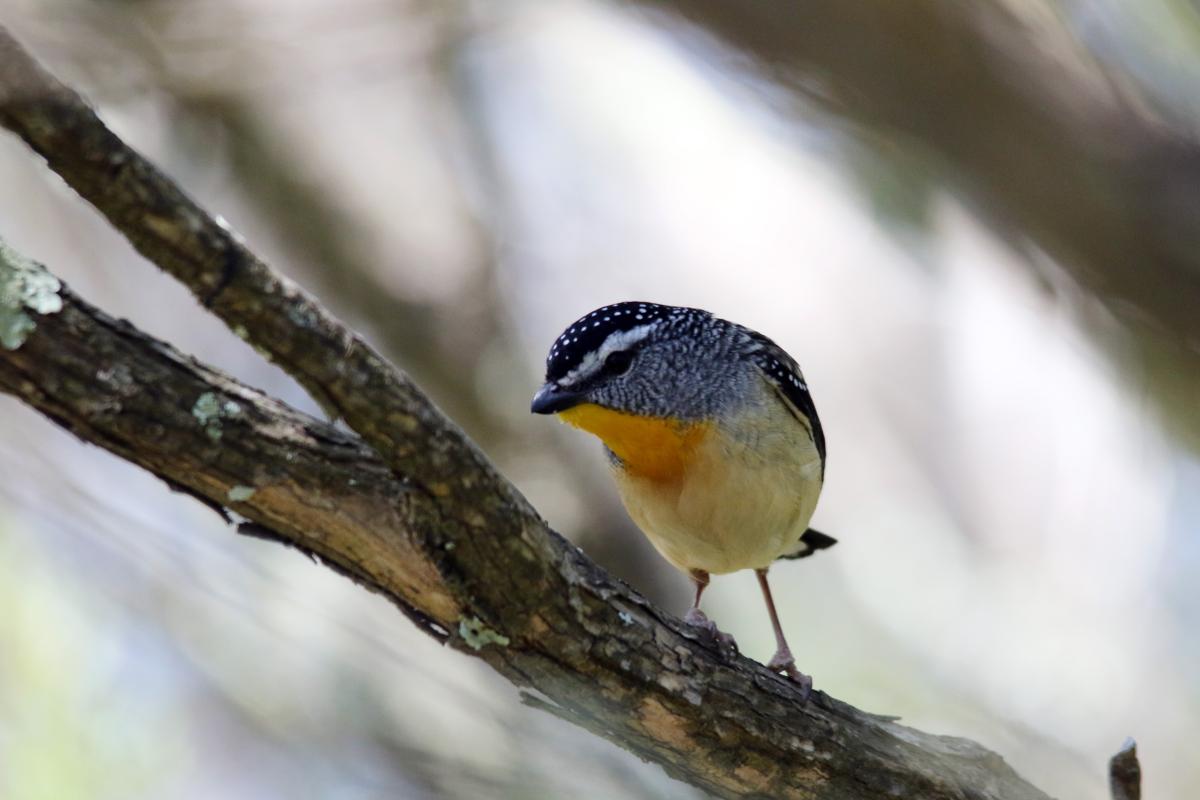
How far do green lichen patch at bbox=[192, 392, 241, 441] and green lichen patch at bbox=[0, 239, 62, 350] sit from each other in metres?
0.34

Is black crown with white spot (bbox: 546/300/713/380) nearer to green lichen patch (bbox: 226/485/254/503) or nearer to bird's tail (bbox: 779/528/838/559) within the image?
bird's tail (bbox: 779/528/838/559)

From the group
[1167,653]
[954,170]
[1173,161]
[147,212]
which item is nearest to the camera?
[147,212]

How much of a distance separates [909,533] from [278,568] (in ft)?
12.9

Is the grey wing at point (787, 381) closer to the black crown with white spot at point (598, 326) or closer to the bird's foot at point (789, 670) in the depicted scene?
the black crown with white spot at point (598, 326)

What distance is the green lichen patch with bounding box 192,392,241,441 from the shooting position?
250 centimetres

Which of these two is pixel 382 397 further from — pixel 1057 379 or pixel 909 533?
pixel 909 533

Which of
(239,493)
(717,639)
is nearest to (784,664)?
(717,639)

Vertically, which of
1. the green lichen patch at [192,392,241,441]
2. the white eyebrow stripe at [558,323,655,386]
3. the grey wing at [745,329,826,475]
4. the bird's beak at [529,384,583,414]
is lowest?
the green lichen patch at [192,392,241,441]

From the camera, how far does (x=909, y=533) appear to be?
7516 mm

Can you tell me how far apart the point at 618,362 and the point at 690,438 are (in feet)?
1.36

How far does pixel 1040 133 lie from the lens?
3018 millimetres

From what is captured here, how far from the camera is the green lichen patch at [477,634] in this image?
2.98 meters

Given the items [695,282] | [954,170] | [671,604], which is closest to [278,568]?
[671,604]

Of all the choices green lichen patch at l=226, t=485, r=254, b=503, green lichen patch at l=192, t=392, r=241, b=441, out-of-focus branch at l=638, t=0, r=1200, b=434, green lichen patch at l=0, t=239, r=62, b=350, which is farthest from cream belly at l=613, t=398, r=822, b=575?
green lichen patch at l=0, t=239, r=62, b=350
